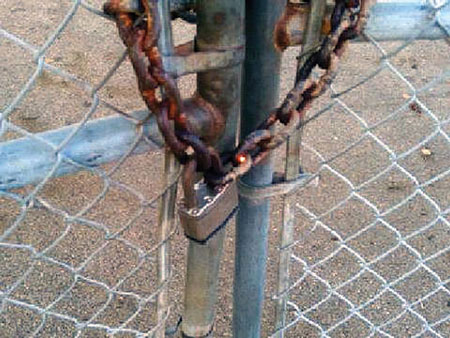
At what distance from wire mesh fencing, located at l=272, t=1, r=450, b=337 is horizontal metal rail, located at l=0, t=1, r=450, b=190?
0.27 meters

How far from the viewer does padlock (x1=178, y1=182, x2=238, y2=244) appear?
2.78ft

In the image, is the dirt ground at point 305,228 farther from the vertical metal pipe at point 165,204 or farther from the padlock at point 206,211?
the padlock at point 206,211

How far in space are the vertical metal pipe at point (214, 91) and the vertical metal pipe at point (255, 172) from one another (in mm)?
50

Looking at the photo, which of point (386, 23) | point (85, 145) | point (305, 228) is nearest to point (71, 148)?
point (85, 145)

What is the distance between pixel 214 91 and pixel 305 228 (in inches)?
59.9

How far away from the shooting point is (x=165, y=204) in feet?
3.15

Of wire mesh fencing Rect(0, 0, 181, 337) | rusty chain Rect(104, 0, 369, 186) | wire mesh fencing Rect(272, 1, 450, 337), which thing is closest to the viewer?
rusty chain Rect(104, 0, 369, 186)

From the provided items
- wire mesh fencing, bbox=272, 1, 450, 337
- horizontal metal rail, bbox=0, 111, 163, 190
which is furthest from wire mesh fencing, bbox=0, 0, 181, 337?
wire mesh fencing, bbox=272, 1, 450, 337

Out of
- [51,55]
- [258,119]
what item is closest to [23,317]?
[258,119]

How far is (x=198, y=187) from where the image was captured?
0.85m

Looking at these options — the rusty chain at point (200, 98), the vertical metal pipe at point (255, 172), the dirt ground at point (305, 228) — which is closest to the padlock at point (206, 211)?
the rusty chain at point (200, 98)

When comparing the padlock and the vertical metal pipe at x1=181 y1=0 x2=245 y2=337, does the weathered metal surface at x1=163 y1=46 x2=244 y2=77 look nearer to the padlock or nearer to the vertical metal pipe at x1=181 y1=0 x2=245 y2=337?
the vertical metal pipe at x1=181 y1=0 x2=245 y2=337

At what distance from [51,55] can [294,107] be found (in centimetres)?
272

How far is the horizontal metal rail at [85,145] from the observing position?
30.8 inches
